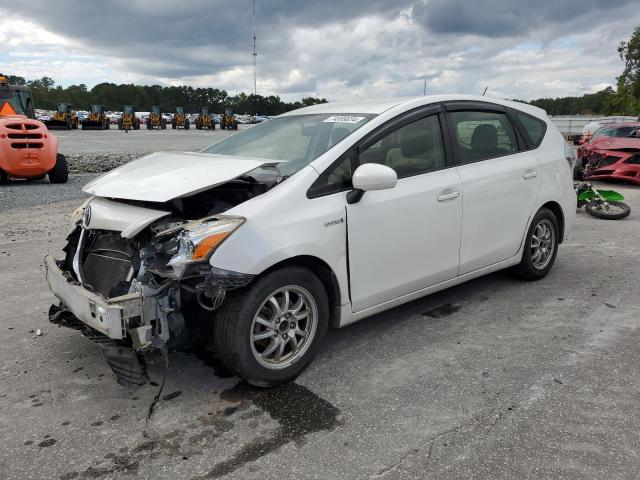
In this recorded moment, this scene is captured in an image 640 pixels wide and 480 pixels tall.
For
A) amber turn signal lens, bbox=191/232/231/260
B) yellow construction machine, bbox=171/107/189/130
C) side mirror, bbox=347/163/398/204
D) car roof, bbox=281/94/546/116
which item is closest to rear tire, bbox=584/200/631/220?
car roof, bbox=281/94/546/116

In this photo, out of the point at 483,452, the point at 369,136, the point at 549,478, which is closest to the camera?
the point at 549,478

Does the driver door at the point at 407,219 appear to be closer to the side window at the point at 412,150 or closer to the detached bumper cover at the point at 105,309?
the side window at the point at 412,150

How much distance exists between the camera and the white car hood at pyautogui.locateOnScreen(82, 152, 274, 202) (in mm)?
3133

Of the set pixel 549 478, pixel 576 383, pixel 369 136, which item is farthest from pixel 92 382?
pixel 576 383

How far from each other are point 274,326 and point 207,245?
67 centimetres

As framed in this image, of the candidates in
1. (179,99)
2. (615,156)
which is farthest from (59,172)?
(179,99)

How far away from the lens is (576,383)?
10.7 feet

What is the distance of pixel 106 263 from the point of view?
339 cm

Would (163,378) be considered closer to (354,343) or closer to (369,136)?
(354,343)

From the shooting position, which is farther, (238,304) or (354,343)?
(354,343)

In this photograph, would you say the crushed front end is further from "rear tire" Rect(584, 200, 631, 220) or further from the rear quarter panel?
"rear tire" Rect(584, 200, 631, 220)

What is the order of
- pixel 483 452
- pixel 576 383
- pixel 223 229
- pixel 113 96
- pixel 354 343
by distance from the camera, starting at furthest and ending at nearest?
pixel 113 96
pixel 354 343
pixel 576 383
pixel 223 229
pixel 483 452

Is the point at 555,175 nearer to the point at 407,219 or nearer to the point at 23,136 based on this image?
the point at 407,219

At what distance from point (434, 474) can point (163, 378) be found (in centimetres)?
180
